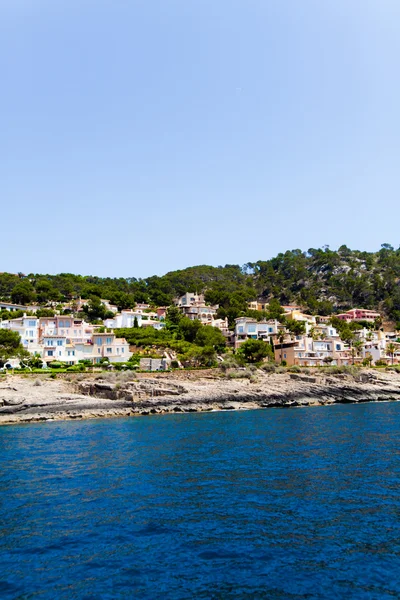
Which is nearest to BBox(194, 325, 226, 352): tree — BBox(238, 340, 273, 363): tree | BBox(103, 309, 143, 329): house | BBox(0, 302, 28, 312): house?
BBox(238, 340, 273, 363): tree

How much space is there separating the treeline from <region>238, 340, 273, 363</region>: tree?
27.4 m

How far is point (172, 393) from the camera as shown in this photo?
61812 millimetres

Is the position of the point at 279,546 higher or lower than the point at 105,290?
lower

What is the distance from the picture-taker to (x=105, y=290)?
413 ft

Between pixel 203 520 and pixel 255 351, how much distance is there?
64855 mm

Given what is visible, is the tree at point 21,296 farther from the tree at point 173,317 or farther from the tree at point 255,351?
the tree at point 255,351

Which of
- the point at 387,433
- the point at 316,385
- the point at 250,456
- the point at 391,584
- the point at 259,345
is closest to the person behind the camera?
the point at 391,584

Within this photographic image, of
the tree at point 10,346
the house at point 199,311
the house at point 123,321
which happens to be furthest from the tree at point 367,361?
the tree at point 10,346

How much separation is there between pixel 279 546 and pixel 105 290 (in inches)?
4557

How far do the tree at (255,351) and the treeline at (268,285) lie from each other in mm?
27376

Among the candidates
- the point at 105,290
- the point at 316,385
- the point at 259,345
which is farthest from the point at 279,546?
the point at 105,290

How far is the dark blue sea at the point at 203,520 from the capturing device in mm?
11906

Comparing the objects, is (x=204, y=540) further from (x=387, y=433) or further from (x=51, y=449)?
(x=387, y=433)

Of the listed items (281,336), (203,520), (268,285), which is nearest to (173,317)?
(281,336)
